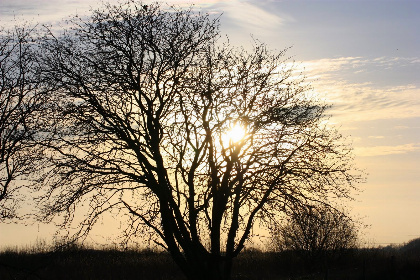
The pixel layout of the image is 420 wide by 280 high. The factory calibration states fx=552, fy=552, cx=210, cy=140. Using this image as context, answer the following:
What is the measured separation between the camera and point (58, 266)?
31703 millimetres

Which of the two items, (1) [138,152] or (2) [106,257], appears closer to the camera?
(1) [138,152]

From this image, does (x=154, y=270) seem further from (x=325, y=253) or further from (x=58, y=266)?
(x=325, y=253)

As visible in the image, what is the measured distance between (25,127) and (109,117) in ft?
9.44

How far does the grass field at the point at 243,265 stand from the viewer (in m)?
28.7

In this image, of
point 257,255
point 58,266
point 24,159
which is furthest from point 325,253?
A: point 24,159

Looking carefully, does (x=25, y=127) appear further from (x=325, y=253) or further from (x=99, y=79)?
(x=325, y=253)

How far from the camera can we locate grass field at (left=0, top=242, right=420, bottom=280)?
28703 mm

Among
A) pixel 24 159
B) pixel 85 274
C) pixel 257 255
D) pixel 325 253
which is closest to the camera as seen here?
pixel 24 159

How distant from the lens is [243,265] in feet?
110

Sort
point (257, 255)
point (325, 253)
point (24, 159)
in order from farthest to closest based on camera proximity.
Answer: point (257, 255) < point (325, 253) < point (24, 159)

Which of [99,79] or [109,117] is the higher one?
[99,79]

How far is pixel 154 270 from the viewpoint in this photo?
3192cm

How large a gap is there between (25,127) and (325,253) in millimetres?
20167

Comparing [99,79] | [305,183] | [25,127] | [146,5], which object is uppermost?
[146,5]
